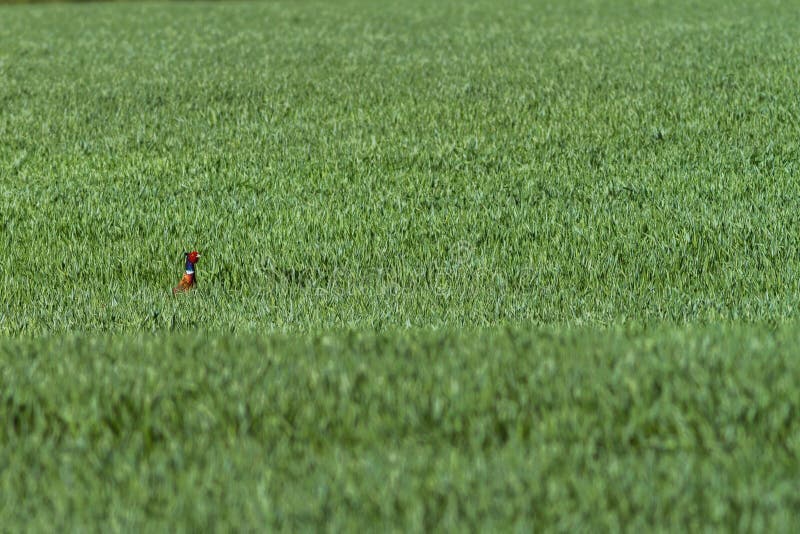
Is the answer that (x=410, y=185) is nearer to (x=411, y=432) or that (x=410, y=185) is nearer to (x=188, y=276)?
(x=188, y=276)

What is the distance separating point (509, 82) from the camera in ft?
47.5

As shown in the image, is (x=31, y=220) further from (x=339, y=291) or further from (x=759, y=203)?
(x=759, y=203)

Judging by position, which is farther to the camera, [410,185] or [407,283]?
[410,185]

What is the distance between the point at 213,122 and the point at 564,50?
6655mm

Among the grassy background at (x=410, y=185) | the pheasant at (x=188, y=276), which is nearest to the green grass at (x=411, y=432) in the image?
the grassy background at (x=410, y=185)

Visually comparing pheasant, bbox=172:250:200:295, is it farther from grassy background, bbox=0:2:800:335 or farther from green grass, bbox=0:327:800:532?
green grass, bbox=0:327:800:532

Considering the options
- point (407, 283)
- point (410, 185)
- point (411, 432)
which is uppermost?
point (411, 432)

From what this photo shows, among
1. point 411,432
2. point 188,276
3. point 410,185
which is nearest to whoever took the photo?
point 411,432

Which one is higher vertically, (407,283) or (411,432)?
(411,432)

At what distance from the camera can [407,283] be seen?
7.96 metres

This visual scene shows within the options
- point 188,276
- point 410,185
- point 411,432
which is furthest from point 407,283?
point 411,432

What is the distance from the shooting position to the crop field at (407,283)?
12.9 feet

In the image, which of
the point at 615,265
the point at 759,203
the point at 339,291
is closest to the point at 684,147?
the point at 759,203

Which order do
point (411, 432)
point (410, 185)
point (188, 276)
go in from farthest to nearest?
point (410, 185), point (188, 276), point (411, 432)
